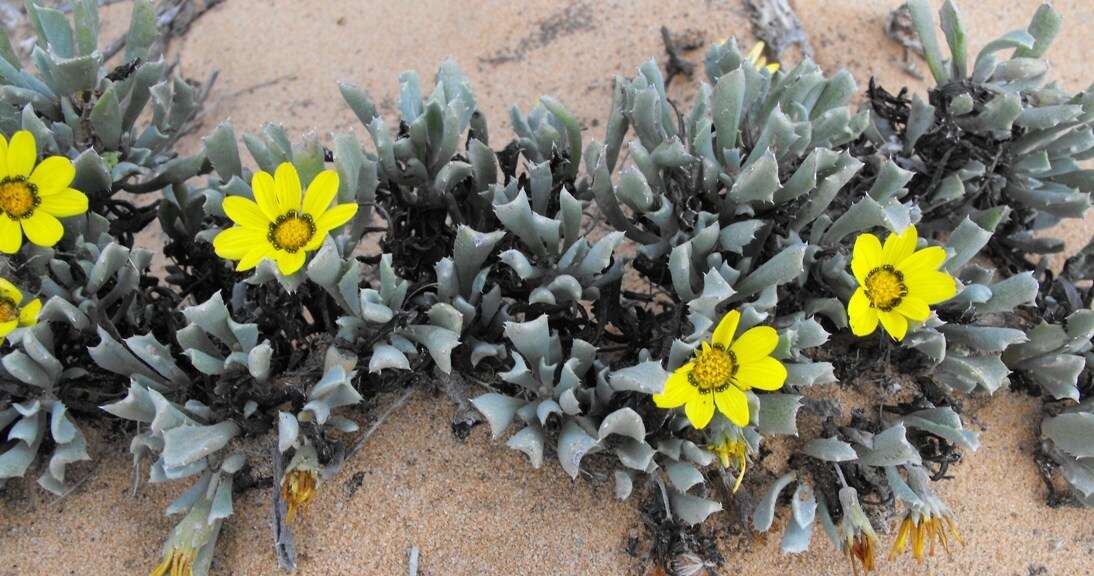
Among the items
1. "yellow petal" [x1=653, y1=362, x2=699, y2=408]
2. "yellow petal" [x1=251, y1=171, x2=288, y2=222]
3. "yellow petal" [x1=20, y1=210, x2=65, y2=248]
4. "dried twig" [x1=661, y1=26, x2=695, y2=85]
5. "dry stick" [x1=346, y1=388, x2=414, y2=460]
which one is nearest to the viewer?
"yellow petal" [x1=653, y1=362, x2=699, y2=408]

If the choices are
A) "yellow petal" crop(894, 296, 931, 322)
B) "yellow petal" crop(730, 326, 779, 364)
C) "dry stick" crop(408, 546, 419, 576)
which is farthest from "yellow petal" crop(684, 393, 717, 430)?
"dry stick" crop(408, 546, 419, 576)

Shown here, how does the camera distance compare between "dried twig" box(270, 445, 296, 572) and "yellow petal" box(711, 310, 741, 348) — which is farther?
"dried twig" box(270, 445, 296, 572)

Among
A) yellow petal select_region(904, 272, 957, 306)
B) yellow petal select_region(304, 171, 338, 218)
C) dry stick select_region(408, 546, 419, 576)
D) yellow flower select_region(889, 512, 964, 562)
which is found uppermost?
yellow petal select_region(304, 171, 338, 218)

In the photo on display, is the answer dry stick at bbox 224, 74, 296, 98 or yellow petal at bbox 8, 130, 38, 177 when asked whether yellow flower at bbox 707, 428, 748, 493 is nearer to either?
yellow petal at bbox 8, 130, 38, 177

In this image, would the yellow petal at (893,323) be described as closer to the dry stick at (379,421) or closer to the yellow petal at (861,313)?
the yellow petal at (861,313)

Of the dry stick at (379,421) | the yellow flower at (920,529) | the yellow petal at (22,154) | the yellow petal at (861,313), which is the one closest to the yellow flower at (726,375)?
the yellow petal at (861,313)

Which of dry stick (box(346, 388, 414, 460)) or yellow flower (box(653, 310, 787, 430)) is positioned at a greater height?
yellow flower (box(653, 310, 787, 430))

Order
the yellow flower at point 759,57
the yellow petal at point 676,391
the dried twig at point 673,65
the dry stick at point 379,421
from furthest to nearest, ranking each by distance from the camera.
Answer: the dried twig at point 673,65 < the yellow flower at point 759,57 < the dry stick at point 379,421 < the yellow petal at point 676,391
